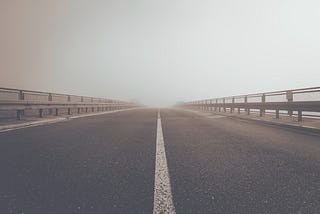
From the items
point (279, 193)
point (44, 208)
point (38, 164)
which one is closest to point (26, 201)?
point (44, 208)

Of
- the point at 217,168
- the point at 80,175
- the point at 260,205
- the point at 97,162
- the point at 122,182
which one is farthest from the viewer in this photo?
the point at 97,162

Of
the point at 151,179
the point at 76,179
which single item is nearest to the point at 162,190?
the point at 151,179

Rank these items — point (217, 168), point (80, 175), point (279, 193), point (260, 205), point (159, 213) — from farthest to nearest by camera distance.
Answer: point (217, 168) < point (80, 175) < point (279, 193) < point (260, 205) < point (159, 213)

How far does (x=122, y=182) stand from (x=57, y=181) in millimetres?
771

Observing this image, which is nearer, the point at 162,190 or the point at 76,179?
the point at 162,190

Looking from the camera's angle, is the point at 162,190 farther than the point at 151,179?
No

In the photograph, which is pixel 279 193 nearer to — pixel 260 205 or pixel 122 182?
pixel 260 205

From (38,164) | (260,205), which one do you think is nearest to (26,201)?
(38,164)

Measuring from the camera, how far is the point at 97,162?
3.05 meters

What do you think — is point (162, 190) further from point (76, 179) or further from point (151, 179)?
point (76, 179)

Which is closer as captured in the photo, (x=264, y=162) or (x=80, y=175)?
(x=80, y=175)

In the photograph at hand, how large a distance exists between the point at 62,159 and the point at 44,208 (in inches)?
60.4

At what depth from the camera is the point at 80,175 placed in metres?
2.50

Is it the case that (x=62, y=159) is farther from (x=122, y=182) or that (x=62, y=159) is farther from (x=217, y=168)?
(x=217, y=168)
